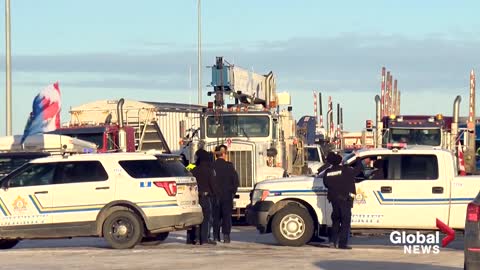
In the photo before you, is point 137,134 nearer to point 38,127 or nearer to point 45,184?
point 38,127

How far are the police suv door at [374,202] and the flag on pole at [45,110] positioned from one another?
995 centimetres

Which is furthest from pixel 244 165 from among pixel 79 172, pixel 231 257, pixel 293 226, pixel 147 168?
pixel 231 257

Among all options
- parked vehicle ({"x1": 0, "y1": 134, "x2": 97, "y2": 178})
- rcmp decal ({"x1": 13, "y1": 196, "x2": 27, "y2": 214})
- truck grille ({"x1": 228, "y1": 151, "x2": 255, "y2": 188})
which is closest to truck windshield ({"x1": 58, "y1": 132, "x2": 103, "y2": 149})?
parked vehicle ({"x1": 0, "y1": 134, "x2": 97, "y2": 178})

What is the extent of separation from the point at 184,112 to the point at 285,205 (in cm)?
1595

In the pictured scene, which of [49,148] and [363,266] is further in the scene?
[49,148]

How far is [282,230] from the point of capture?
67.1ft

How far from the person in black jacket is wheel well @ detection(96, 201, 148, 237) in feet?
4.52

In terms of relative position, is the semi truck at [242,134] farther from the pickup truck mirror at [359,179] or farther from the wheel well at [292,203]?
the pickup truck mirror at [359,179]

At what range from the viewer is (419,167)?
19891mm

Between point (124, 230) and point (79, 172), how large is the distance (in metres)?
1.32

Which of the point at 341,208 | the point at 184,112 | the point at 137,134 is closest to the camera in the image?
the point at 341,208

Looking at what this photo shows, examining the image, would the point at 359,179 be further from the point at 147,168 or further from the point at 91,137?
the point at 91,137

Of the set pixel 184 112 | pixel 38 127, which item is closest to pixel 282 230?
pixel 38 127

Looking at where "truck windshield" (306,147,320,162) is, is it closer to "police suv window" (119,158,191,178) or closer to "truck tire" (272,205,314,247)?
"truck tire" (272,205,314,247)
